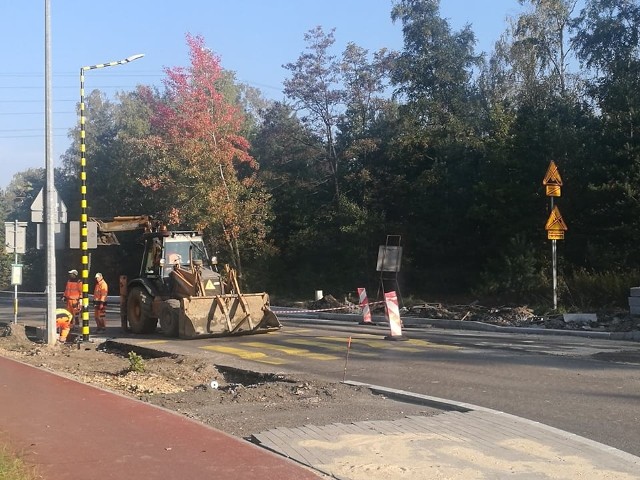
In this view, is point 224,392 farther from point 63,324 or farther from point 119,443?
point 63,324

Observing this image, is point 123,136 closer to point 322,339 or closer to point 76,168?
point 76,168

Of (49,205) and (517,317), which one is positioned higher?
(49,205)

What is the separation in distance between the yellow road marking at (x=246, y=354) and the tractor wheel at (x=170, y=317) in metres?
2.02

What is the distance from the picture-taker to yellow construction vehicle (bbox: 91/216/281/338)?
17.2 meters

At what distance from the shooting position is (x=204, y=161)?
33625 millimetres

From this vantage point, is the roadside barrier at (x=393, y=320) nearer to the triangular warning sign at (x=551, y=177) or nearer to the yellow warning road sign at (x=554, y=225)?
the yellow warning road sign at (x=554, y=225)

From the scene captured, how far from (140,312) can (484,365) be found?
10.2 m

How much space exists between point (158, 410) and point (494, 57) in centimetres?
3517

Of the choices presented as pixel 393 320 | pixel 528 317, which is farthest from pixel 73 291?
pixel 528 317

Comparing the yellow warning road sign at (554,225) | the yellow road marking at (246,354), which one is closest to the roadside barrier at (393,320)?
the yellow road marking at (246,354)

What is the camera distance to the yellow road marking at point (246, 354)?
13641mm

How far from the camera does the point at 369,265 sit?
114ft

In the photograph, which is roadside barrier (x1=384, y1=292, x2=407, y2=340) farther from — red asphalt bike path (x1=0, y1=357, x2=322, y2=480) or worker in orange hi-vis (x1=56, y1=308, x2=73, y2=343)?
red asphalt bike path (x1=0, y1=357, x2=322, y2=480)

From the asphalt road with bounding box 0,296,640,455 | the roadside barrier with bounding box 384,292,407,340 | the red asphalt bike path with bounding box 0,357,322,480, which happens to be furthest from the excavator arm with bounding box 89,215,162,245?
the red asphalt bike path with bounding box 0,357,322,480
